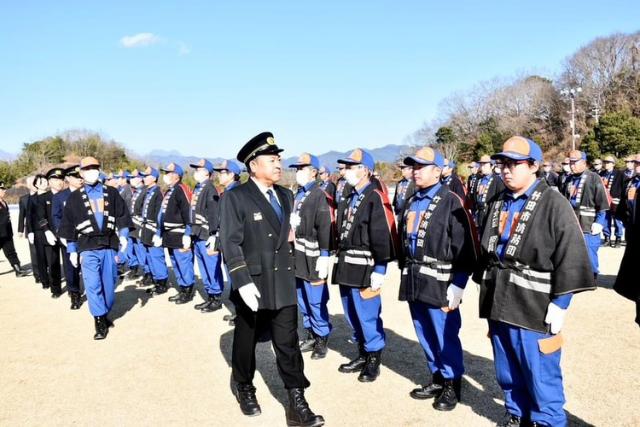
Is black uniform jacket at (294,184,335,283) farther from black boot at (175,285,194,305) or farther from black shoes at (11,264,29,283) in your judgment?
black shoes at (11,264,29,283)

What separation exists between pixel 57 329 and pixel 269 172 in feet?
15.9

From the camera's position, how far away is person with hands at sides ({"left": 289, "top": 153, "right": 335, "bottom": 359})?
5.64 metres

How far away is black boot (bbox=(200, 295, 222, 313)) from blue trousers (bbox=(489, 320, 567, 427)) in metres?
5.10

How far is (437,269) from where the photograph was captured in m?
4.20

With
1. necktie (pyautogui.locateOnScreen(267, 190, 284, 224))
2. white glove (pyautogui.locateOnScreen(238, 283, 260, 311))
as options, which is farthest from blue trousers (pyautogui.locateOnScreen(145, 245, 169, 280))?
white glove (pyautogui.locateOnScreen(238, 283, 260, 311))

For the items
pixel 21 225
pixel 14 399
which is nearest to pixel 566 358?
pixel 14 399

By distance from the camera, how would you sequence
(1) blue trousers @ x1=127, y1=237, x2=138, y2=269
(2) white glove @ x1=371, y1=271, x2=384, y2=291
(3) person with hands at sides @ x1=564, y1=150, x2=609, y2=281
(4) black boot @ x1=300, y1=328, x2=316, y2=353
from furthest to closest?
1. (1) blue trousers @ x1=127, y1=237, x2=138, y2=269
2. (3) person with hands at sides @ x1=564, y1=150, x2=609, y2=281
3. (4) black boot @ x1=300, y1=328, x2=316, y2=353
4. (2) white glove @ x1=371, y1=271, x2=384, y2=291

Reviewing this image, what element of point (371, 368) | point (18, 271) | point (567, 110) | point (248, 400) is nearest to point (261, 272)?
point (248, 400)

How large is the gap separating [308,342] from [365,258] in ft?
5.39

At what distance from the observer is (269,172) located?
4250mm

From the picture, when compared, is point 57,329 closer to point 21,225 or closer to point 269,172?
point 269,172

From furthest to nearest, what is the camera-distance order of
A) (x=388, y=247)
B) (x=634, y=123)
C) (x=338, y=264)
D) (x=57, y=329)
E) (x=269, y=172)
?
(x=634, y=123) < (x=57, y=329) < (x=338, y=264) < (x=388, y=247) < (x=269, y=172)

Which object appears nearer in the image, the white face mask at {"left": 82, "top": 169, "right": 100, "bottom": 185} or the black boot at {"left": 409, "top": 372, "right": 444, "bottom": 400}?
the black boot at {"left": 409, "top": 372, "right": 444, "bottom": 400}

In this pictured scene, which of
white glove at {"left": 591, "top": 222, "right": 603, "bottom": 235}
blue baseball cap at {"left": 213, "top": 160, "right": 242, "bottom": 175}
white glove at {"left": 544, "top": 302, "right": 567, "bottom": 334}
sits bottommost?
white glove at {"left": 591, "top": 222, "right": 603, "bottom": 235}
